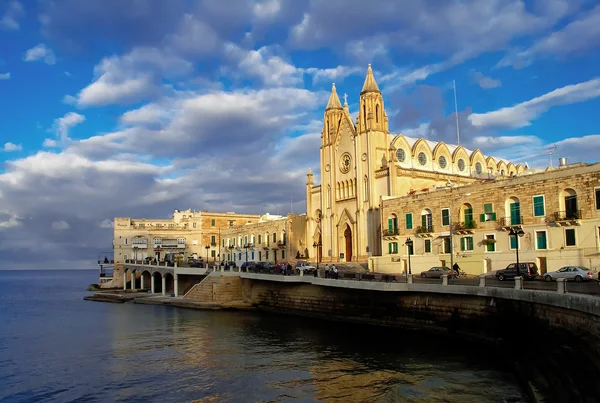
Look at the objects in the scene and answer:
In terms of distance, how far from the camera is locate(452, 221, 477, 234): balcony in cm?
4166

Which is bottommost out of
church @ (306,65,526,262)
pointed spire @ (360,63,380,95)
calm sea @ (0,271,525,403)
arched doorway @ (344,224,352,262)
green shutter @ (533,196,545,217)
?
calm sea @ (0,271,525,403)

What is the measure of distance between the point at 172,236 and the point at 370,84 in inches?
2421

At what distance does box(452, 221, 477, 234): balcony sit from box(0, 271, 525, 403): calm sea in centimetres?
1219

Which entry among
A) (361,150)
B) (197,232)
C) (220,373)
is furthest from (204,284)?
(197,232)

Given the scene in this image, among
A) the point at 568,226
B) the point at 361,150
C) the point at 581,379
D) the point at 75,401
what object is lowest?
the point at 75,401

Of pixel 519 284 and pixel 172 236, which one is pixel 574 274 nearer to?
pixel 519 284

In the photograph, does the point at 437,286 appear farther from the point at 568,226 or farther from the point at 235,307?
the point at 235,307

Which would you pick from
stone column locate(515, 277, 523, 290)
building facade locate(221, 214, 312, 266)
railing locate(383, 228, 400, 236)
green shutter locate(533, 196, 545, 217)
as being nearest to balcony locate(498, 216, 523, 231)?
green shutter locate(533, 196, 545, 217)

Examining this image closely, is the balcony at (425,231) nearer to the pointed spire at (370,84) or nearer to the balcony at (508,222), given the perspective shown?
the balcony at (508,222)

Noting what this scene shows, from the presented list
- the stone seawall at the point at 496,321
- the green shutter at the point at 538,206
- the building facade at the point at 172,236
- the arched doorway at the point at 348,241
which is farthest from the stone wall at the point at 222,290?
the building facade at the point at 172,236

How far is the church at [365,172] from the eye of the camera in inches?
2290

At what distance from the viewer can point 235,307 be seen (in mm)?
51344

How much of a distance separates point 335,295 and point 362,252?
1802cm

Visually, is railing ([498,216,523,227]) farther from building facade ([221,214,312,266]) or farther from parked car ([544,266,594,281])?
building facade ([221,214,312,266])
